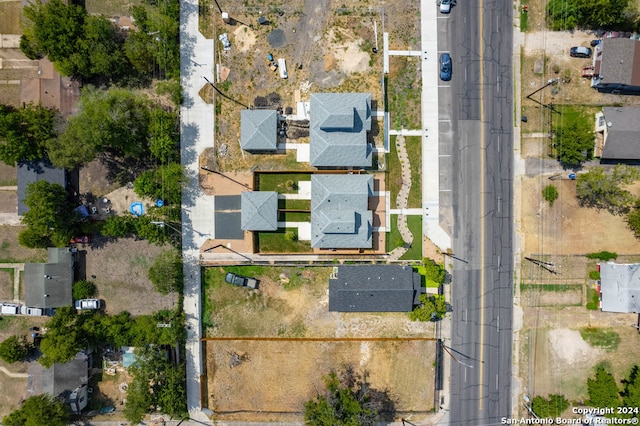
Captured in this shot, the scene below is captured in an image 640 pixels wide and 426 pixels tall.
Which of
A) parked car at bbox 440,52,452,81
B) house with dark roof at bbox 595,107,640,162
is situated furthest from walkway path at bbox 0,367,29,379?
house with dark roof at bbox 595,107,640,162

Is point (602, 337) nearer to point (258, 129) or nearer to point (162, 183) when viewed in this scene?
point (258, 129)

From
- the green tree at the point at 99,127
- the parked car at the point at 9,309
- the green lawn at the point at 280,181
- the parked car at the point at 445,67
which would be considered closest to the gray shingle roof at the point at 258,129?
the green lawn at the point at 280,181

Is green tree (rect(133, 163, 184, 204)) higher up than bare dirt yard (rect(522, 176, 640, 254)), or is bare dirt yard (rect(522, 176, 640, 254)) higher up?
green tree (rect(133, 163, 184, 204))

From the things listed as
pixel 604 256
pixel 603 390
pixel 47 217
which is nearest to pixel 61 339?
pixel 47 217

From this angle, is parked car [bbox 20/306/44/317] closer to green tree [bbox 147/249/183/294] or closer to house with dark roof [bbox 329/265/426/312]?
green tree [bbox 147/249/183/294]

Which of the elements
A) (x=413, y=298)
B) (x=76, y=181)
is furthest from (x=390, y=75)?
(x=76, y=181)

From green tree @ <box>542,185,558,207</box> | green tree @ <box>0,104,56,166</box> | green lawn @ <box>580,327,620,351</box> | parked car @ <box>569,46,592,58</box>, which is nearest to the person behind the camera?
green tree @ <box>0,104,56,166</box>
